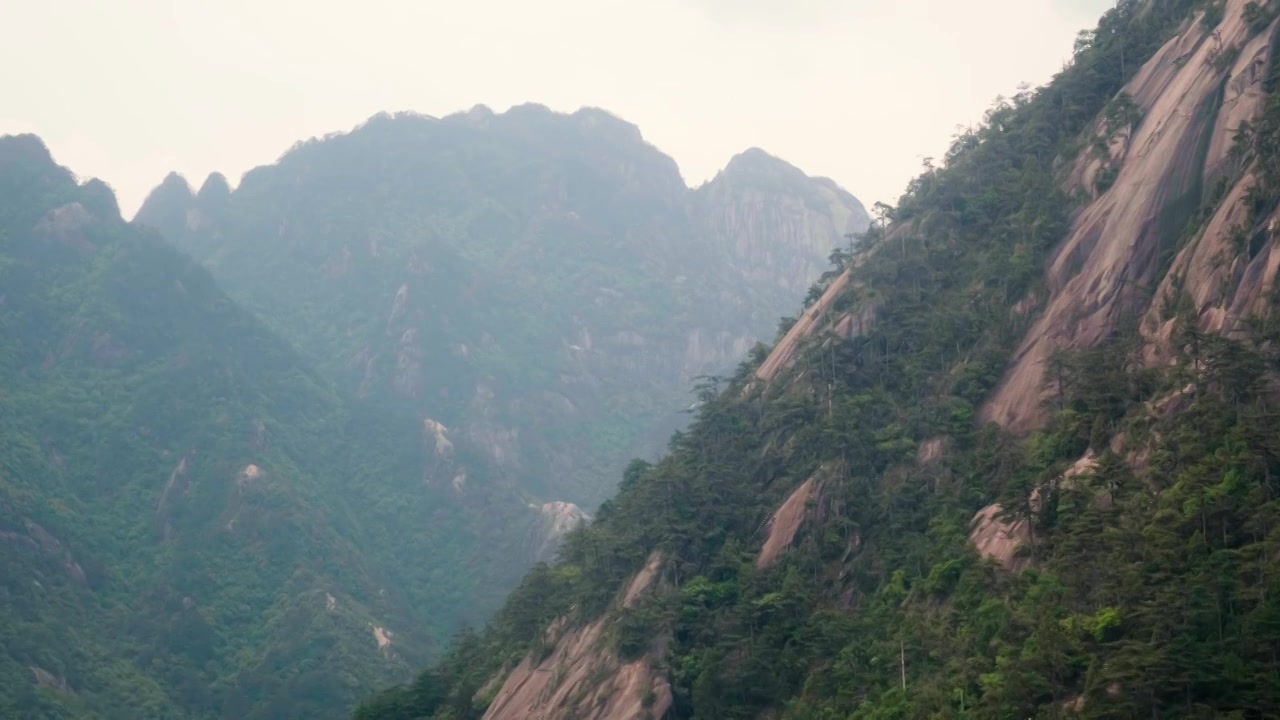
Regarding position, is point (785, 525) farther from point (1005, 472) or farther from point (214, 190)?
point (214, 190)

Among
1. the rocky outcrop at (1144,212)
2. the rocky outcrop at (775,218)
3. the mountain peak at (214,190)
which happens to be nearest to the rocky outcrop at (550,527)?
the rocky outcrop at (1144,212)

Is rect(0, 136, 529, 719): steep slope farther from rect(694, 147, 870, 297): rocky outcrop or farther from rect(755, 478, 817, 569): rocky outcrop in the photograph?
rect(694, 147, 870, 297): rocky outcrop

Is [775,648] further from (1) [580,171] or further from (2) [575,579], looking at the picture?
(1) [580,171]

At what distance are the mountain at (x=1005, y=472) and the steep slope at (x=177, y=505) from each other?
21.5 m

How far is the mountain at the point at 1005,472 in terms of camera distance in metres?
38.1

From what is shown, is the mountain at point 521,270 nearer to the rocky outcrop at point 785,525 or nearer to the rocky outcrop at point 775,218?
the rocky outcrop at point 775,218

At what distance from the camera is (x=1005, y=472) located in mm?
49094

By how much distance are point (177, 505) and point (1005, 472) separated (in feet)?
230

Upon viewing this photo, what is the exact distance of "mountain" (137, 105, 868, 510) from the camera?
Answer: 141500 mm

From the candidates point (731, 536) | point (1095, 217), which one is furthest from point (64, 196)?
point (1095, 217)

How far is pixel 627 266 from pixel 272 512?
79172 millimetres

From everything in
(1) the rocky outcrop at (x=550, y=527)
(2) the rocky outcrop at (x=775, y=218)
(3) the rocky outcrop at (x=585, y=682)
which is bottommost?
(3) the rocky outcrop at (x=585, y=682)

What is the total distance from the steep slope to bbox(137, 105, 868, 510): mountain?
40.0 feet

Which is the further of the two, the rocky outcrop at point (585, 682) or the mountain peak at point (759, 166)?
the mountain peak at point (759, 166)
